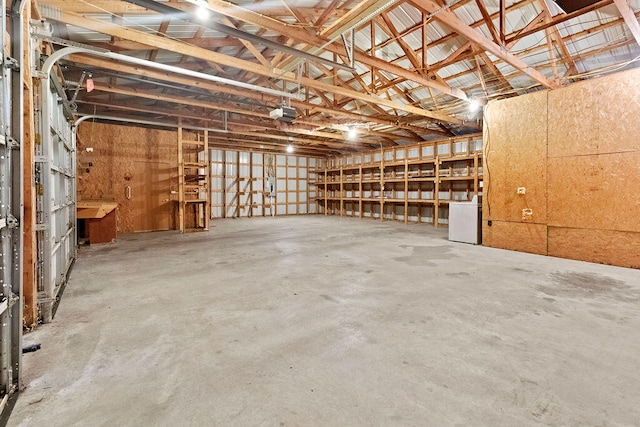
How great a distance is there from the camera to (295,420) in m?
1.44

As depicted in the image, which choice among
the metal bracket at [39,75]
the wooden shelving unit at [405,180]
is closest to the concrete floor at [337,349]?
the metal bracket at [39,75]

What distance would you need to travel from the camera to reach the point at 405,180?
10805mm

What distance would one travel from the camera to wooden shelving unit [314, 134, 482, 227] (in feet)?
31.6

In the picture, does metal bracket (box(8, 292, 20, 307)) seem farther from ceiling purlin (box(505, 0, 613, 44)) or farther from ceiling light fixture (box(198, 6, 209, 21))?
ceiling purlin (box(505, 0, 613, 44))

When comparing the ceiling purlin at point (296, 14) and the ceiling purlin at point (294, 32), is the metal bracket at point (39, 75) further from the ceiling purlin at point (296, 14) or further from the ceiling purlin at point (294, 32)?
the ceiling purlin at point (296, 14)

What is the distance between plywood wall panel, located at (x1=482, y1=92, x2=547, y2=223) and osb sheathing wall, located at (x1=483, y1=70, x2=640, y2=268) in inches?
0.6

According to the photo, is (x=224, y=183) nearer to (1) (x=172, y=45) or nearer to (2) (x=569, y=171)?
(1) (x=172, y=45)

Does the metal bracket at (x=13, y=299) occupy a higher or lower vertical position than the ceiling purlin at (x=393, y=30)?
lower

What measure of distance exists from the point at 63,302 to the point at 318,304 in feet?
8.55

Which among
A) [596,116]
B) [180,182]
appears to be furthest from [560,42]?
[180,182]

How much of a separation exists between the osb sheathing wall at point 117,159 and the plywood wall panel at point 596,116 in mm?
8980

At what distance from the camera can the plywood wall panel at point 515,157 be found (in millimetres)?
5348

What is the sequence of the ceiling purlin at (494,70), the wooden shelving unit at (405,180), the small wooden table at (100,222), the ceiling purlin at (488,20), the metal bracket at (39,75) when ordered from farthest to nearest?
1. the wooden shelving unit at (405,180)
2. the ceiling purlin at (494,70)
3. the small wooden table at (100,222)
4. the ceiling purlin at (488,20)
5. the metal bracket at (39,75)

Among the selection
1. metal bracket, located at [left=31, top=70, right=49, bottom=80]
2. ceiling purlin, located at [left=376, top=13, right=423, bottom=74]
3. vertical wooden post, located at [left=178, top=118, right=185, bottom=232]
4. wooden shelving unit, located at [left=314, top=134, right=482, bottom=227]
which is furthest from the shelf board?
metal bracket, located at [left=31, top=70, right=49, bottom=80]
